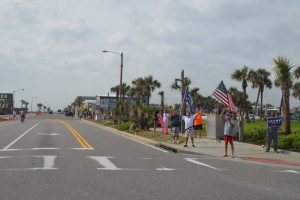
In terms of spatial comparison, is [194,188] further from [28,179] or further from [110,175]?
[28,179]

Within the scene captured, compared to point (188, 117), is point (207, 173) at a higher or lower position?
lower

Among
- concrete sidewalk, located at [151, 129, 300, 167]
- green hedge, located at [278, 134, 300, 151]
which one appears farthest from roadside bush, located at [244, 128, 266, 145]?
green hedge, located at [278, 134, 300, 151]

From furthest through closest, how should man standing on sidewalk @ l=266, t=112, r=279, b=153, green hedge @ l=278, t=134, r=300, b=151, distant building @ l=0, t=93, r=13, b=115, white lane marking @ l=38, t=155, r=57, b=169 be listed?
distant building @ l=0, t=93, r=13, b=115 → green hedge @ l=278, t=134, r=300, b=151 → man standing on sidewalk @ l=266, t=112, r=279, b=153 → white lane marking @ l=38, t=155, r=57, b=169

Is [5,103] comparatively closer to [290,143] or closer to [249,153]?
[290,143]

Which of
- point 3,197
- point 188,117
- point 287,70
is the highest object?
point 287,70

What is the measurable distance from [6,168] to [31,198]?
4.80 metres

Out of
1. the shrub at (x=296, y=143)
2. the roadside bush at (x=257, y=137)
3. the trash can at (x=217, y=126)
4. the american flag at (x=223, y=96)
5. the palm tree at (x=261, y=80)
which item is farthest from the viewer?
the palm tree at (x=261, y=80)

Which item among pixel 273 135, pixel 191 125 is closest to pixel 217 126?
pixel 191 125

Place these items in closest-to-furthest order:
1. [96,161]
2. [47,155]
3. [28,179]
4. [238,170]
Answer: [28,179] → [238,170] → [96,161] → [47,155]

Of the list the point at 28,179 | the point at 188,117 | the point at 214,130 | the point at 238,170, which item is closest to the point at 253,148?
the point at 188,117

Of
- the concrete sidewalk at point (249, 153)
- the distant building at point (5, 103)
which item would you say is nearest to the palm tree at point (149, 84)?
the concrete sidewalk at point (249, 153)

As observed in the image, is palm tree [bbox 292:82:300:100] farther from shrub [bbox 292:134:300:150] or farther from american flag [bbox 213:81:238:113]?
shrub [bbox 292:134:300:150]

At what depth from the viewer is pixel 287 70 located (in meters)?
26.2

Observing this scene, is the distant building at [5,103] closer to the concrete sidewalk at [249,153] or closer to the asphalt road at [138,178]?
the concrete sidewalk at [249,153]
